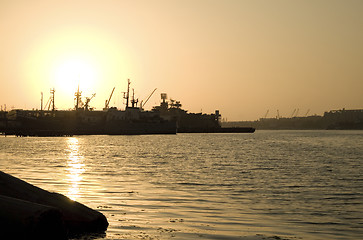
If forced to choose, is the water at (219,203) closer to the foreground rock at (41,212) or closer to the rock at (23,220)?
the foreground rock at (41,212)

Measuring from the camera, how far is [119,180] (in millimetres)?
31547

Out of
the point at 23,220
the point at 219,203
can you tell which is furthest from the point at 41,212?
the point at 219,203

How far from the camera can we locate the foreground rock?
37.4 feet

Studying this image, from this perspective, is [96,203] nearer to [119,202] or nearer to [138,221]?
[119,202]

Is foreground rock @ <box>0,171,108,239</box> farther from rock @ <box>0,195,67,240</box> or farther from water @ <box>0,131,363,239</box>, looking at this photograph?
water @ <box>0,131,363,239</box>

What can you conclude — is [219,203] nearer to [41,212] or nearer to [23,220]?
[41,212]

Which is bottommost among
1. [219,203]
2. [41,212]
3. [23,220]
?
[219,203]

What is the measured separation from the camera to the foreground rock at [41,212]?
37.4 ft

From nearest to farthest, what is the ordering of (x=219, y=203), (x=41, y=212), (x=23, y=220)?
(x=23, y=220)
(x=41, y=212)
(x=219, y=203)

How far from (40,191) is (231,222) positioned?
21.3 feet

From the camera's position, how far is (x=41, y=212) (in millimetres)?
11562

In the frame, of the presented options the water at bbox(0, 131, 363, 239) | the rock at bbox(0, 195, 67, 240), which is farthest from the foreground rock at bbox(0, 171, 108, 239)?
the water at bbox(0, 131, 363, 239)

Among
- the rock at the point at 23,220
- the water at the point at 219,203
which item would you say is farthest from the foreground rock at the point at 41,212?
the water at the point at 219,203

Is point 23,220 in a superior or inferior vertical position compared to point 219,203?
superior
